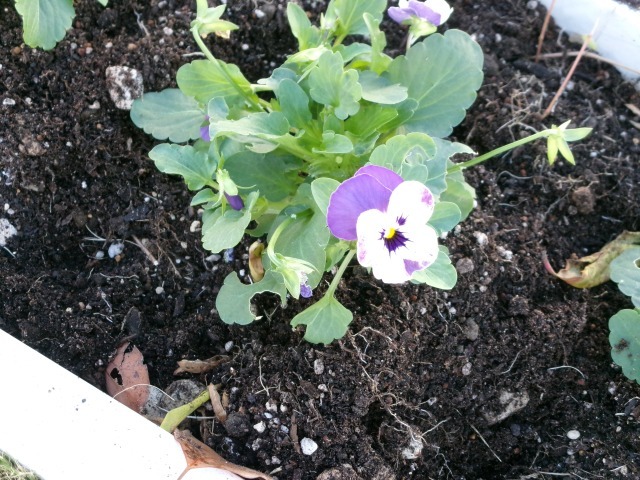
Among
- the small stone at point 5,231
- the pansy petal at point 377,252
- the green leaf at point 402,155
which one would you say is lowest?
the small stone at point 5,231

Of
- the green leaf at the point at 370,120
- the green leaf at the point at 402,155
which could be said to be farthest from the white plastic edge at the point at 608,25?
the green leaf at the point at 402,155

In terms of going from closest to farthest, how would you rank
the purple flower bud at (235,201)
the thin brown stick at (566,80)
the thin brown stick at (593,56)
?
the purple flower bud at (235,201) → the thin brown stick at (566,80) → the thin brown stick at (593,56)

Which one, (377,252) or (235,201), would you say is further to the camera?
(235,201)

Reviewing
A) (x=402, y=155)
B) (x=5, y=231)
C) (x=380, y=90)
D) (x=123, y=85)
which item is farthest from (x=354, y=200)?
(x=5, y=231)

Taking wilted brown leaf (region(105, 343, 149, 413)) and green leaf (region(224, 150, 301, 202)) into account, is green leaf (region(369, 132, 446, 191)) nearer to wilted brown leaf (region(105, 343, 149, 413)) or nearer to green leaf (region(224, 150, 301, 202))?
green leaf (region(224, 150, 301, 202))

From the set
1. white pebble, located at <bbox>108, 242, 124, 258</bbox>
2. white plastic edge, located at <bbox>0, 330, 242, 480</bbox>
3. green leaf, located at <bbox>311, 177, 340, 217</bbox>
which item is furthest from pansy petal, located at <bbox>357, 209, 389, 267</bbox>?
white pebble, located at <bbox>108, 242, 124, 258</bbox>

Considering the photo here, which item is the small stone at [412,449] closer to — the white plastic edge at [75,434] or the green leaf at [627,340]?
the white plastic edge at [75,434]

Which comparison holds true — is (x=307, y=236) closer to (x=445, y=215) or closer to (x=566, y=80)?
(x=445, y=215)
